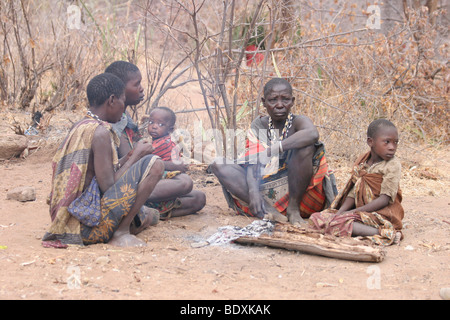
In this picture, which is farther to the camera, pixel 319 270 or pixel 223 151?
pixel 223 151

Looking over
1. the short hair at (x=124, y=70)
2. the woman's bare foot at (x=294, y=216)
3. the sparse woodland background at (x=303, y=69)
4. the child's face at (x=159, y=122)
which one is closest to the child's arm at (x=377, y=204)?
the woman's bare foot at (x=294, y=216)

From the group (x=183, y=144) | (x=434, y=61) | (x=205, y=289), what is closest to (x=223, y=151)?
(x=183, y=144)

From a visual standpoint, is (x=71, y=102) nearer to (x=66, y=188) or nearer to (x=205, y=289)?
(x=66, y=188)

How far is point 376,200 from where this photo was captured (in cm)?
338

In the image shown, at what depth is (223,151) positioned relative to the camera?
5.05 m

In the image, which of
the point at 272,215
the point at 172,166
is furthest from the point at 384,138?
the point at 172,166

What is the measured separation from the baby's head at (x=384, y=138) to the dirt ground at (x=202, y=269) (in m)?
0.59

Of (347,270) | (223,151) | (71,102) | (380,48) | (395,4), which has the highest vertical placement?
(395,4)

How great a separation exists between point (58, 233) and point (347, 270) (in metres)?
1.70

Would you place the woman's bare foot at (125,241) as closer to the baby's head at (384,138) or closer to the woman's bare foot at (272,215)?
the woman's bare foot at (272,215)

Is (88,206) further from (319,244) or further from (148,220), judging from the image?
(319,244)

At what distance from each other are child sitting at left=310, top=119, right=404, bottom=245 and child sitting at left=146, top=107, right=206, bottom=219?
3.31ft

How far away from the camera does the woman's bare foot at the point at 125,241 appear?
10.4ft
